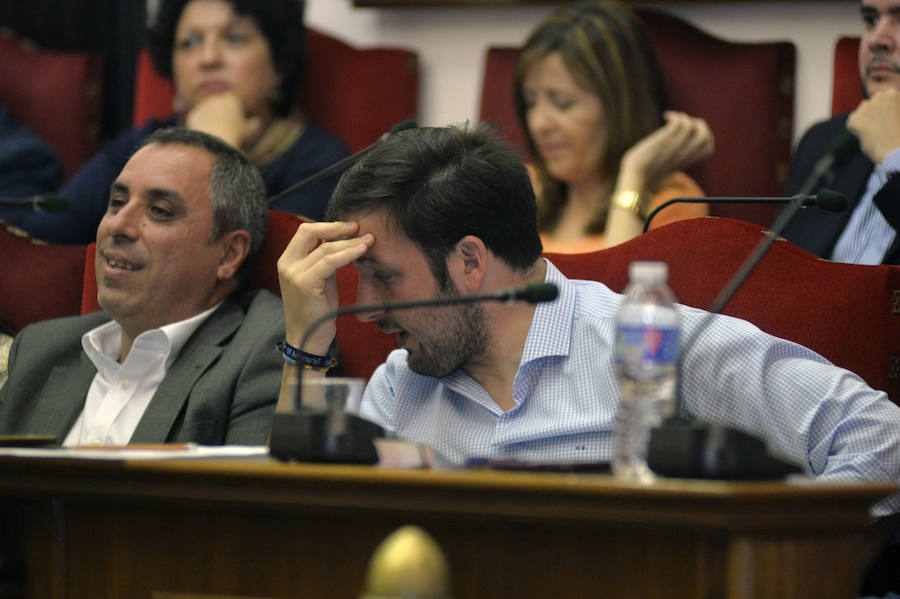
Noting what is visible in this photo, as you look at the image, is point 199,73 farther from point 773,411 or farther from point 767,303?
point 773,411

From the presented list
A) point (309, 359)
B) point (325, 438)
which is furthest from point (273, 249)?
point (325, 438)

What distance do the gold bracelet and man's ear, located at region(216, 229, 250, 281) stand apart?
2.61 ft

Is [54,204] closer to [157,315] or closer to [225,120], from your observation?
[157,315]

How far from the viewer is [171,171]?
2117mm

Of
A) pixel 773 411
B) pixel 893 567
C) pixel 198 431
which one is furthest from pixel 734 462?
pixel 198 431

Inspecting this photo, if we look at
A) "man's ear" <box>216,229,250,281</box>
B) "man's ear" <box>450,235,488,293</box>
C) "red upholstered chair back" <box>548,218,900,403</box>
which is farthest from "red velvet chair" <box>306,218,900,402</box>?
"man's ear" <box>216,229,250,281</box>

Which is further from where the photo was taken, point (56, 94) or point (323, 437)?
point (56, 94)

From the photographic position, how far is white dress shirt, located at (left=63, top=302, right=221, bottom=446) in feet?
6.62

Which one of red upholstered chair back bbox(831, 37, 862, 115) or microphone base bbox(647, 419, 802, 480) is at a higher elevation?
red upholstered chair back bbox(831, 37, 862, 115)

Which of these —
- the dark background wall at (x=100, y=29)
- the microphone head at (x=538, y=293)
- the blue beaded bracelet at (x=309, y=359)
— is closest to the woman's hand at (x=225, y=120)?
the dark background wall at (x=100, y=29)

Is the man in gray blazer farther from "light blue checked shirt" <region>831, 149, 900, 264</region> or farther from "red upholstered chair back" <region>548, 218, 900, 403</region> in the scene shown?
"light blue checked shirt" <region>831, 149, 900, 264</region>

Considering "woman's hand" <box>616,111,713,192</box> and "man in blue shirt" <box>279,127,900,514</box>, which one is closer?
"man in blue shirt" <box>279,127,900,514</box>

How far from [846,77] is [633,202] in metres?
0.54

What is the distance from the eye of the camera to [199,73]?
300 cm
